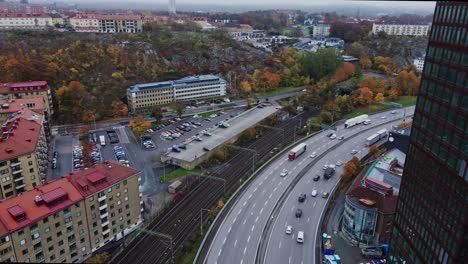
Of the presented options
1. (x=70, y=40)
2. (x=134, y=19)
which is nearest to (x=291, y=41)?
(x=134, y=19)

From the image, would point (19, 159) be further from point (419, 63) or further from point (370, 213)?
point (419, 63)

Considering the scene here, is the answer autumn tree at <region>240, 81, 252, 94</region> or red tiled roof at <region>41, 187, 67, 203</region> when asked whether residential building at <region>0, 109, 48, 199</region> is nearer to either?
red tiled roof at <region>41, 187, 67, 203</region>

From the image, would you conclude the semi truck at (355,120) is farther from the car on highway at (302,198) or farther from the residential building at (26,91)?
the residential building at (26,91)

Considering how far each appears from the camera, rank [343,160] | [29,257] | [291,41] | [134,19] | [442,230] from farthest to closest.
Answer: [291,41] → [134,19] → [343,160] → [29,257] → [442,230]

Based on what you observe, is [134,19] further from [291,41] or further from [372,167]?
[372,167]

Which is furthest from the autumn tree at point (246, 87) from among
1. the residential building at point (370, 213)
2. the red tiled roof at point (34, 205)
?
the red tiled roof at point (34, 205)
